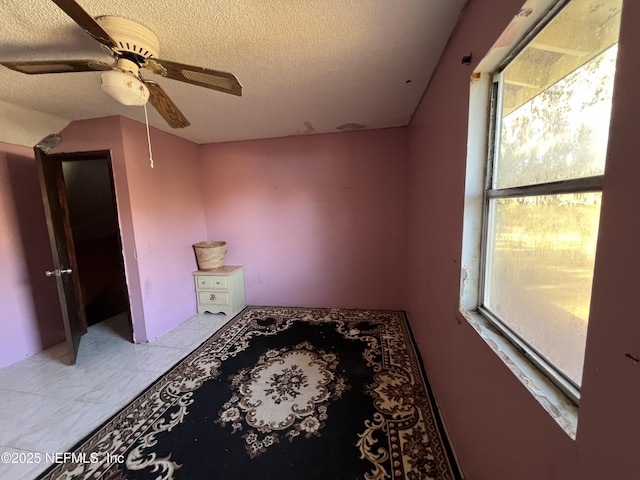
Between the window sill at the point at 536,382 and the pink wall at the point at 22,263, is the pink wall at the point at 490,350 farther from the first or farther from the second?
the pink wall at the point at 22,263

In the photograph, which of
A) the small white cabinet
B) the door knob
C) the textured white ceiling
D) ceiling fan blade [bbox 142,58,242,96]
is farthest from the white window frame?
the door knob

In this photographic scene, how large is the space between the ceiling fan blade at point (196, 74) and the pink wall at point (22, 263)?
89.0 inches

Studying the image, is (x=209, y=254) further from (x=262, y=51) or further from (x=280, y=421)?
(x=262, y=51)

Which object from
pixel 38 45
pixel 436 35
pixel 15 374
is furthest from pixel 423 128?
pixel 15 374

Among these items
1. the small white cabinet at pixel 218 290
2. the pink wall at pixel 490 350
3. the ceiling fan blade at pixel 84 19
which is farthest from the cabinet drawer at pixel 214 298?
the ceiling fan blade at pixel 84 19

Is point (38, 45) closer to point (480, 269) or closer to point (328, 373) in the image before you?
point (480, 269)

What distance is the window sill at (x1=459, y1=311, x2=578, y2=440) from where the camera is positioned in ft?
2.19

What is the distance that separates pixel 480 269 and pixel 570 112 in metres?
0.75

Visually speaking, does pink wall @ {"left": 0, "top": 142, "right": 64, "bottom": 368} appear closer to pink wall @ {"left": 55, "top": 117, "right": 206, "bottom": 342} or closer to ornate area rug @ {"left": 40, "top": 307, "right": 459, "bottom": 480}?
pink wall @ {"left": 55, "top": 117, "right": 206, "bottom": 342}

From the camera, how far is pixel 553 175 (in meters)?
0.81

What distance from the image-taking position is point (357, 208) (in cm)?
334

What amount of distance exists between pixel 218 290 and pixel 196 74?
8.71 feet

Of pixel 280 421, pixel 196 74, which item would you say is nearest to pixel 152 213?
pixel 196 74

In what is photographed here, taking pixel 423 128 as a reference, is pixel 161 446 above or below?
below
